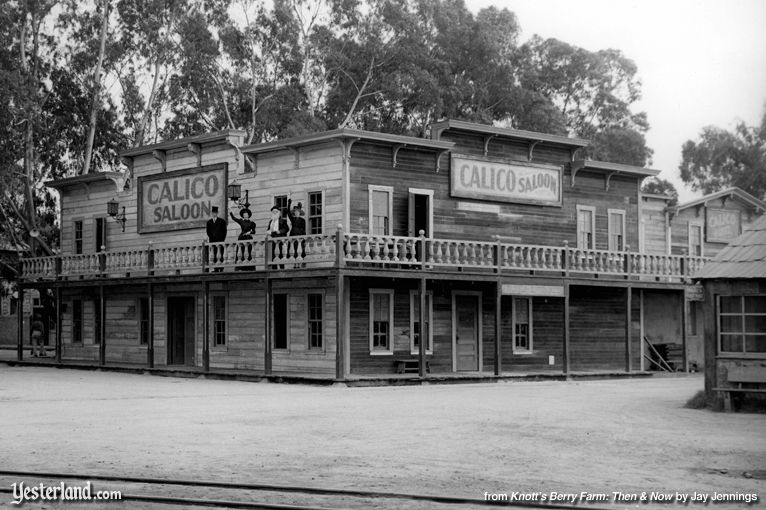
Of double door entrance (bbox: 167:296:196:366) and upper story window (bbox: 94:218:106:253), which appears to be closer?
double door entrance (bbox: 167:296:196:366)

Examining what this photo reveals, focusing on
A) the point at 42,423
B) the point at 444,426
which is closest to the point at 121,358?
the point at 42,423

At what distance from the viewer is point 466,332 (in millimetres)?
33875

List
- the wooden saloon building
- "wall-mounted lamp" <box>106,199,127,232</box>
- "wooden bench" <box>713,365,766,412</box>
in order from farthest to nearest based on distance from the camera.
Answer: "wall-mounted lamp" <box>106,199,127,232</box> → the wooden saloon building → "wooden bench" <box>713,365,766,412</box>

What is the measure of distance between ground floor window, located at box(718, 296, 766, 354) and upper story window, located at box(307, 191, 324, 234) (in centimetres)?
1362

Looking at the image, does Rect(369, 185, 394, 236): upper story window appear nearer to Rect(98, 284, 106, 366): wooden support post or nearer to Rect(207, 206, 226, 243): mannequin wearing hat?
Rect(207, 206, 226, 243): mannequin wearing hat

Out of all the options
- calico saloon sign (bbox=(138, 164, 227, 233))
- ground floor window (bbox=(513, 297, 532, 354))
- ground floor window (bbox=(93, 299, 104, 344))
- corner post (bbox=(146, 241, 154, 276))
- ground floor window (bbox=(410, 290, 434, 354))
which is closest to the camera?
ground floor window (bbox=(410, 290, 434, 354))

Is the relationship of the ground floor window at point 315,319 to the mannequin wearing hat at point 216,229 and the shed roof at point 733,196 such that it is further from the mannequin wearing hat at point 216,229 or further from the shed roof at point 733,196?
the shed roof at point 733,196

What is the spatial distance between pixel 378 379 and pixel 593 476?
1636 cm

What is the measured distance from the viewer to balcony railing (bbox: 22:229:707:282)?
29281mm

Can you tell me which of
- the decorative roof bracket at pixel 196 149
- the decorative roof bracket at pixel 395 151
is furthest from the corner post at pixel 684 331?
the decorative roof bracket at pixel 196 149

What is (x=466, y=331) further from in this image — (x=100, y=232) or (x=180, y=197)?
(x=100, y=232)

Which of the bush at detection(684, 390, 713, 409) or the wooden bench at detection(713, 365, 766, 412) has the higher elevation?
the wooden bench at detection(713, 365, 766, 412)

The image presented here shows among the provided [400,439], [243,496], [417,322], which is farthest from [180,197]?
[243,496]

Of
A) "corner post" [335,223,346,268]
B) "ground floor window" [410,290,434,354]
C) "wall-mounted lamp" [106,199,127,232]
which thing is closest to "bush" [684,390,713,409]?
"corner post" [335,223,346,268]
